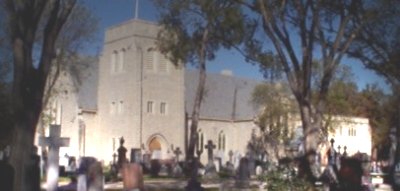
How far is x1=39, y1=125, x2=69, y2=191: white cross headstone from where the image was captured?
19.9m

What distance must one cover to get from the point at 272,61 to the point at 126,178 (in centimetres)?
996

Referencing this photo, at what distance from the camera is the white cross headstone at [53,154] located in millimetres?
19938

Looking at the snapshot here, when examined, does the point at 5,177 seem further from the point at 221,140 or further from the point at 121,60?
the point at 221,140

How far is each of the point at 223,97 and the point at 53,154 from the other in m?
47.5

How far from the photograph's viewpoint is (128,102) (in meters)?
55.5

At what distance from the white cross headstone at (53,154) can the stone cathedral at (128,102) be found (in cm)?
3156

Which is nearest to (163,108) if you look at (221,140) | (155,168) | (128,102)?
(128,102)

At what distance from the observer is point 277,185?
17.9m

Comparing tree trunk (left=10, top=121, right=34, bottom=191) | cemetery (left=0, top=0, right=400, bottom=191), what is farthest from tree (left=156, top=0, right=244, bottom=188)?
tree trunk (left=10, top=121, right=34, bottom=191)

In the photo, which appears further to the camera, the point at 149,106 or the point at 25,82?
the point at 149,106

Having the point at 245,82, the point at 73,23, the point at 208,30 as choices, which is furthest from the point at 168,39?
the point at 245,82

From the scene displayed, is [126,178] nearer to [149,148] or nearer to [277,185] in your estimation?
[277,185]

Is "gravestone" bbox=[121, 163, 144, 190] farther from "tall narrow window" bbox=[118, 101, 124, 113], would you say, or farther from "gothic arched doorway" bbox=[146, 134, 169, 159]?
"tall narrow window" bbox=[118, 101, 124, 113]

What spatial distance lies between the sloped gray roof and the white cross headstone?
41.1 meters
